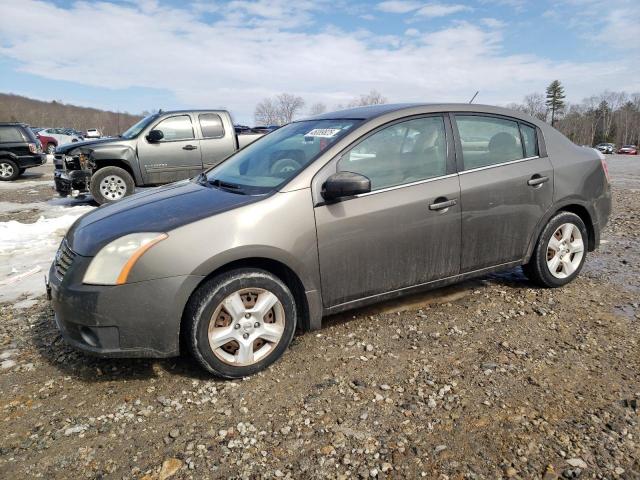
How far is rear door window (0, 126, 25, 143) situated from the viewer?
1455 cm

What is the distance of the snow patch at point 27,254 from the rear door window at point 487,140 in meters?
4.19

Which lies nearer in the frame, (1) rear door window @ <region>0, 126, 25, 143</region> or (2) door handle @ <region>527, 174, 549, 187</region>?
(2) door handle @ <region>527, 174, 549, 187</region>

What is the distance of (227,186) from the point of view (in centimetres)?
332

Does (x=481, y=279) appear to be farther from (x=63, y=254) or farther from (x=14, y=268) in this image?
(x=14, y=268)

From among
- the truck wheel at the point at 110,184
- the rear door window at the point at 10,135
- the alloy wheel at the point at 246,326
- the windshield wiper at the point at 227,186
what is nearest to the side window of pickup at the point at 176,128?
the truck wheel at the point at 110,184

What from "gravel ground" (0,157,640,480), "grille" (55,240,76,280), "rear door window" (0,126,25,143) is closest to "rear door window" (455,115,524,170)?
"gravel ground" (0,157,640,480)

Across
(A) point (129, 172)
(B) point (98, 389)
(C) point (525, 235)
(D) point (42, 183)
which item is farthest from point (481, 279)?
(D) point (42, 183)

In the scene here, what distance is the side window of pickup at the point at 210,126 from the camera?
9.52 m

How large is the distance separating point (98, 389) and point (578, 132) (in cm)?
10875

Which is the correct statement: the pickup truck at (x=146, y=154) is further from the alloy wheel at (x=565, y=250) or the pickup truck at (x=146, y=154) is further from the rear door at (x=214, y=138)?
the alloy wheel at (x=565, y=250)

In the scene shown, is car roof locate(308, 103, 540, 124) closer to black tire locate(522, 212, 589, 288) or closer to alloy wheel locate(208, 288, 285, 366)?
black tire locate(522, 212, 589, 288)

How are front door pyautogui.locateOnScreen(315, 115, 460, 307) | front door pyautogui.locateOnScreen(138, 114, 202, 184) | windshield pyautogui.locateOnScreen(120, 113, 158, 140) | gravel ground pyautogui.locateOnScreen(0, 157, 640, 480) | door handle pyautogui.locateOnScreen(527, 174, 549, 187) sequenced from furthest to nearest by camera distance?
windshield pyautogui.locateOnScreen(120, 113, 158, 140)
front door pyautogui.locateOnScreen(138, 114, 202, 184)
door handle pyautogui.locateOnScreen(527, 174, 549, 187)
front door pyautogui.locateOnScreen(315, 115, 460, 307)
gravel ground pyautogui.locateOnScreen(0, 157, 640, 480)

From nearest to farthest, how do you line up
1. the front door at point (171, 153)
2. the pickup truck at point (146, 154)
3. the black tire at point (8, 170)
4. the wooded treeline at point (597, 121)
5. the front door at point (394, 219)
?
the front door at point (394, 219) < the pickup truck at point (146, 154) < the front door at point (171, 153) < the black tire at point (8, 170) < the wooded treeline at point (597, 121)

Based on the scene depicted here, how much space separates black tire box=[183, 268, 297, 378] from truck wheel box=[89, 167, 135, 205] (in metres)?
7.11
